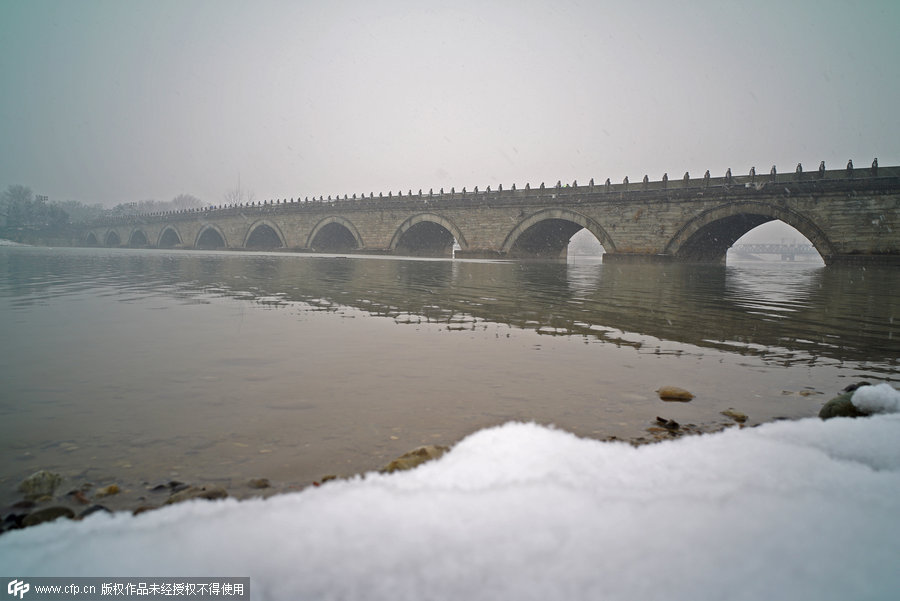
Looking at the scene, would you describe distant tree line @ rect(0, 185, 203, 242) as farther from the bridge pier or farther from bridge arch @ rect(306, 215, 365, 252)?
the bridge pier

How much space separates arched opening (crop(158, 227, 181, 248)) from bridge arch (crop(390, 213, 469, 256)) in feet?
135

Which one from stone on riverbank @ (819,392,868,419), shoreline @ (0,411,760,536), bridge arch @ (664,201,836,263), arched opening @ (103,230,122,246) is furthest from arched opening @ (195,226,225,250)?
stone on riverbank @ (819,392,868,419)

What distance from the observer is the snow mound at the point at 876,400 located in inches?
Result: 118

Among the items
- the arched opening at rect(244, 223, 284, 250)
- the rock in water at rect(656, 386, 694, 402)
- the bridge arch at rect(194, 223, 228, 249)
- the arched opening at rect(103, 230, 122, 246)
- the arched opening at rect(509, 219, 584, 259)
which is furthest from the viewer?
the arched opening at rect(103, 230, 122, 246)

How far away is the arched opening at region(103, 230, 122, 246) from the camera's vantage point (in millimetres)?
80594

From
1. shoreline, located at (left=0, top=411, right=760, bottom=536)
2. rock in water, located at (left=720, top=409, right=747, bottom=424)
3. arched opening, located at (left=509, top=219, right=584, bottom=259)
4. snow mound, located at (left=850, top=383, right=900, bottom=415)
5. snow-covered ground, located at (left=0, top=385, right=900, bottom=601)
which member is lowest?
rock in water, located at (left=720, top=409, right=747, bottom=424)

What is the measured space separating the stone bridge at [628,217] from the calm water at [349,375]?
19.5m

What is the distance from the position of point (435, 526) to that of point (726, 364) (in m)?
4.05

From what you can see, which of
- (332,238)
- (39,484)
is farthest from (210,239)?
(39,484)

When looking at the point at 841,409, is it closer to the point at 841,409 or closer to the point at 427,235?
the point at 841,409

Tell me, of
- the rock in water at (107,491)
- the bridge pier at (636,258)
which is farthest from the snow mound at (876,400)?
the bridge pier at (636,258)

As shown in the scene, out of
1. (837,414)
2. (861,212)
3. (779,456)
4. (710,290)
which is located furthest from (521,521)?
(861,212)

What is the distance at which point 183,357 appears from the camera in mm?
4637

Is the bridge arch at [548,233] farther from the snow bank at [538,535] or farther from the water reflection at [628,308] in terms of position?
the snow bank at [538,535]
